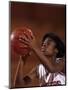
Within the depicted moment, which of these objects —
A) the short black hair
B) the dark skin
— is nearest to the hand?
the dark skin

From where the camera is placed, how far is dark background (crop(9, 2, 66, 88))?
6.01ft

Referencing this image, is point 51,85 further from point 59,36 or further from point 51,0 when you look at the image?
point 51,0

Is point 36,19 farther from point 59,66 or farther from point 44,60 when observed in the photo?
point 59,66

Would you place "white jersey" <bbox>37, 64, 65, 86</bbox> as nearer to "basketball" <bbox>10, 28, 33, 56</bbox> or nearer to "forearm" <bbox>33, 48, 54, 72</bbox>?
"forearm" <bbox>33, 48, 54, 72</bbox>

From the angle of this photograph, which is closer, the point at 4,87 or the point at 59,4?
the point at 4,87

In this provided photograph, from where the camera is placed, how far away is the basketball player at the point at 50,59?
1.88 m

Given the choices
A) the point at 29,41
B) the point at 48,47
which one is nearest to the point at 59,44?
the point at 48,47

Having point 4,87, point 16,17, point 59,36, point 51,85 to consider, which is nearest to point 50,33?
point 59,36

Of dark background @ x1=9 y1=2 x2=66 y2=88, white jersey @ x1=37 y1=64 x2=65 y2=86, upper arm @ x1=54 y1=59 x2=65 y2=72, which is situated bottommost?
Answer: white jersey @ x1=37 y1=64 x2=65 y2=86

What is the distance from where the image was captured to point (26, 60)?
1.85 meters

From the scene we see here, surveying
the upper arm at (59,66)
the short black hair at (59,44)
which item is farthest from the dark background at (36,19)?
the upper arm at (59,66)

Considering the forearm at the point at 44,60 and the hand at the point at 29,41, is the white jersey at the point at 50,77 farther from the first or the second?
the hand at the point at 29,41

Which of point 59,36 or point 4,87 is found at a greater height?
point 59,36

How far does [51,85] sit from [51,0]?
0.76 meters
